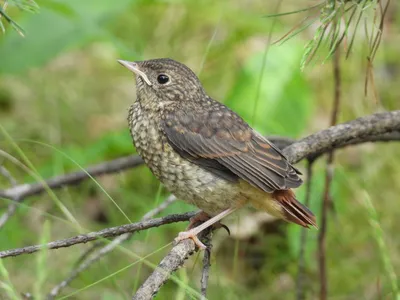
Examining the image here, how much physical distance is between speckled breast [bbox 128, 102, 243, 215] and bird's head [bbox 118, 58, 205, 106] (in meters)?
0.26

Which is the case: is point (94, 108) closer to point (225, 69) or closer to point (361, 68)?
point (225, 69)

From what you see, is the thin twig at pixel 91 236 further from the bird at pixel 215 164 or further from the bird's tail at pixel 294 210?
the bird's tail at pixel 294 210

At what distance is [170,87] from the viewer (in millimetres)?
3568

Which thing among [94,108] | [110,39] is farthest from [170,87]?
[94,108]

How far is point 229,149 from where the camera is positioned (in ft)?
10.7

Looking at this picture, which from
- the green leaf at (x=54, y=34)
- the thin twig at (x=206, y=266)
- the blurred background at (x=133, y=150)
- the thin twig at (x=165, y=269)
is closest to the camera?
the thin twig at (x=165, y=269)

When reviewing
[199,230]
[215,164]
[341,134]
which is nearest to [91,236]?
[199,230]

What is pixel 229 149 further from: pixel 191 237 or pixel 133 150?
pixel 133 150

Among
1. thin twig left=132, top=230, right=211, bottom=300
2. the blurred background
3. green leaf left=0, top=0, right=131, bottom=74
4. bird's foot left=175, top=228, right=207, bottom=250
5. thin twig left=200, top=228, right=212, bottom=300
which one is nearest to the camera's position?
thin twig left=132, top=230, right=211, bottom=300

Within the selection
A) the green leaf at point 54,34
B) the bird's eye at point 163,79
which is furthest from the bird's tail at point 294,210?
the green leaf at point 54,34

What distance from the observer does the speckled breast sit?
319 centimetres

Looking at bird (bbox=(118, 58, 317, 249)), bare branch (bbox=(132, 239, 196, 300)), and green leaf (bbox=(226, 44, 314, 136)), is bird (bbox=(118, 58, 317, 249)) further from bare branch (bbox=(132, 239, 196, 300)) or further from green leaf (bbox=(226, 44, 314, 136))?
green leaf (bbox=(226, 44, 314, 136))

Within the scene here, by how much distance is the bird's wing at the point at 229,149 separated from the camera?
3156 millimetres

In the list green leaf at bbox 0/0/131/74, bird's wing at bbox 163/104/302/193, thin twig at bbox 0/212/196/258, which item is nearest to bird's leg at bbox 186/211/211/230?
bird's wing at bbox 163/104/302/193
